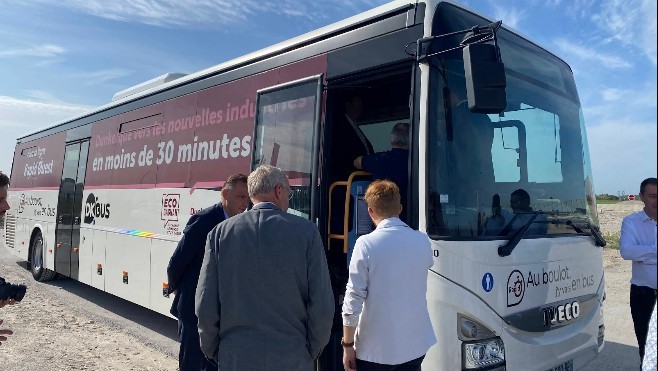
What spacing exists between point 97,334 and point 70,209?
10.1 feet

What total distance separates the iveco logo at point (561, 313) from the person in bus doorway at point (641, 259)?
0.92 meters

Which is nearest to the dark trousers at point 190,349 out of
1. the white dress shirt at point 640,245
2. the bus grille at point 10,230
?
the white dress shirt at point 640,245

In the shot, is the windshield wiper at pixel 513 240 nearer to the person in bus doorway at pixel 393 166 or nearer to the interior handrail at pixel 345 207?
the person in bus doorway at pixel 393 166

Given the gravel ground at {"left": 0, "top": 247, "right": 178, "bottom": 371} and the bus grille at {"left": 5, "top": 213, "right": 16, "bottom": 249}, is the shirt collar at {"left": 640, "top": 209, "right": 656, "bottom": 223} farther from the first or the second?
the bus grille at {"left": 5, "top": 213, "right": 16, "bottom": 249}

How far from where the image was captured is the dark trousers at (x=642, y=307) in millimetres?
4414

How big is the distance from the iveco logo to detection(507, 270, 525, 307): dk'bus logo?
34 centimetres

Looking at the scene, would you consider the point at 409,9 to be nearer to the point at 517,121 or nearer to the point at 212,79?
the point at 517,121

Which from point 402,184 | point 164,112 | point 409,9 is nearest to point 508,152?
point 402,184

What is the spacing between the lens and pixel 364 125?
5.43m

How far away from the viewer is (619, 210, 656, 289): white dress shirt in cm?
433

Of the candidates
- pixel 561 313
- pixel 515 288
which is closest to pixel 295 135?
pixel 515 288

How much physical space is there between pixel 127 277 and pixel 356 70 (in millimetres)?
4654

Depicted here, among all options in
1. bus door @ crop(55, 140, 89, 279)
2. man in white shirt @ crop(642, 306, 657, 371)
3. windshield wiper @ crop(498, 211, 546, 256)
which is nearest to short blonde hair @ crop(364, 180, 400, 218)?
windshield wiper @ crop(498, 211, 546, 256)

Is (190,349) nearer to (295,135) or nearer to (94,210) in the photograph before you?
(295,135)
